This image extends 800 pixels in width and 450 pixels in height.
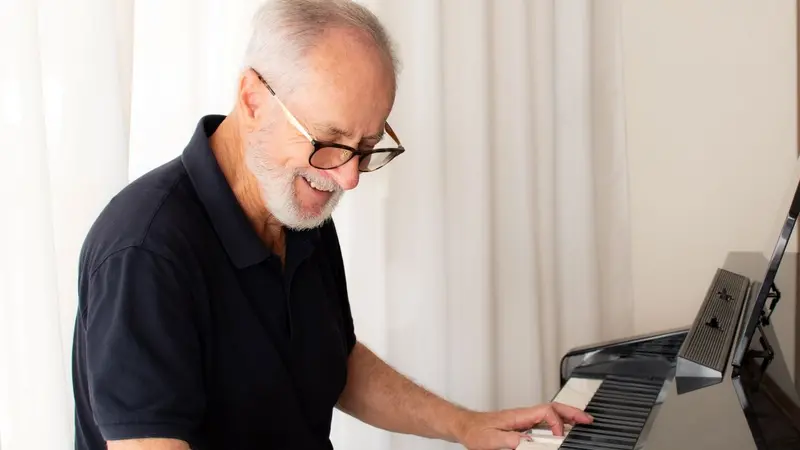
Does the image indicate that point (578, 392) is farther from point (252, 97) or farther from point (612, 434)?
point (252, 97)

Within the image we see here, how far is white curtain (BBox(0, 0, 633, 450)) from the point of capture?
1.36 meters

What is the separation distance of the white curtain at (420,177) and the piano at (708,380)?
1.63 ft

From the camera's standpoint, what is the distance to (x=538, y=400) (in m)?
2.64

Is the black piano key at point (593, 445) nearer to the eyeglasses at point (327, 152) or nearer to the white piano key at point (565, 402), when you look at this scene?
the white piano key at point (565, 402)

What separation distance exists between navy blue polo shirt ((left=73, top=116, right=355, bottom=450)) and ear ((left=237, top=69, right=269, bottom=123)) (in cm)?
8

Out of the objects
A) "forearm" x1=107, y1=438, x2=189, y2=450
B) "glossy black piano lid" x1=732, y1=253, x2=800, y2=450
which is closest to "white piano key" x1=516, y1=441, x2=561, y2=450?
"glossy black piano lid" x1=732, y1=253, x2=800, y2=450

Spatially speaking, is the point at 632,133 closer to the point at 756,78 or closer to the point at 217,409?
the point at 756,78

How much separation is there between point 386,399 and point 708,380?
53 cm

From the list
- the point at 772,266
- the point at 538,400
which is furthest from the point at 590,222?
the point at 772,266

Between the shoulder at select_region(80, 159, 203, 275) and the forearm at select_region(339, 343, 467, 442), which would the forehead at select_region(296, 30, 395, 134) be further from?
the forearm at select_region(339, 343, 467, 442)

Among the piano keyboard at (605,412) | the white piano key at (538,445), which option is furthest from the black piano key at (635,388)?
the white piano key at (538,445)

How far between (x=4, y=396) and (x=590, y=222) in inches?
69.7

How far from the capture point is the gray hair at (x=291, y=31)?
122 cm

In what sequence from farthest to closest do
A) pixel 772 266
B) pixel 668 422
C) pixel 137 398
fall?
1. pixel 772 266
2. pixel 668 422
3. pixel 137 398
